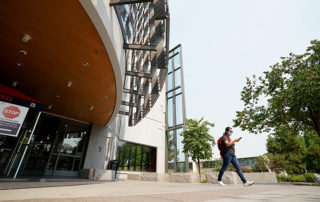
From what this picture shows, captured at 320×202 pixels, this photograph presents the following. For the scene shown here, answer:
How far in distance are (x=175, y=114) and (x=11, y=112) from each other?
1566 centimetres

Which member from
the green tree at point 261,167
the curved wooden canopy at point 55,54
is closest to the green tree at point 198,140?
the curved wooden canopy at point 55,54

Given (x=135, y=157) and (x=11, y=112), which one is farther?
(x=135, y=157)

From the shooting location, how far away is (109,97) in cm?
820

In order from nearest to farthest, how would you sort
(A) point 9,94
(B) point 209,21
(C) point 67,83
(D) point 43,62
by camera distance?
(D) point 43,62, (A) point 9,94, (C) point 67,83, (B) point 209,21

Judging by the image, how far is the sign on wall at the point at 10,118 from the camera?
5.89 meters

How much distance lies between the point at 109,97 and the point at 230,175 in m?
7.49

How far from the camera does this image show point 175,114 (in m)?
19.8

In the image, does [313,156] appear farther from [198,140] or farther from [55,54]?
[55,54]

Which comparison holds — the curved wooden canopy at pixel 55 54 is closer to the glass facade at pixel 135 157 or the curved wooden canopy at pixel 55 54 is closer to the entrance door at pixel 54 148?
the entrance door at pixel 54 148

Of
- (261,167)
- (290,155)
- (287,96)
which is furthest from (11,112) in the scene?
(290,155)

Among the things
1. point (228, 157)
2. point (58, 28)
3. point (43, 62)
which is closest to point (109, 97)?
point (43, 62)

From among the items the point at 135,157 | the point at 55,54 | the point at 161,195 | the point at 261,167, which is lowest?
the point at 161,195

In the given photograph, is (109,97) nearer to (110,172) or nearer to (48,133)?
(110,172)

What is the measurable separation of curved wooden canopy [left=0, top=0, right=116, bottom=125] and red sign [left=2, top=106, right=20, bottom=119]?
1.42m
